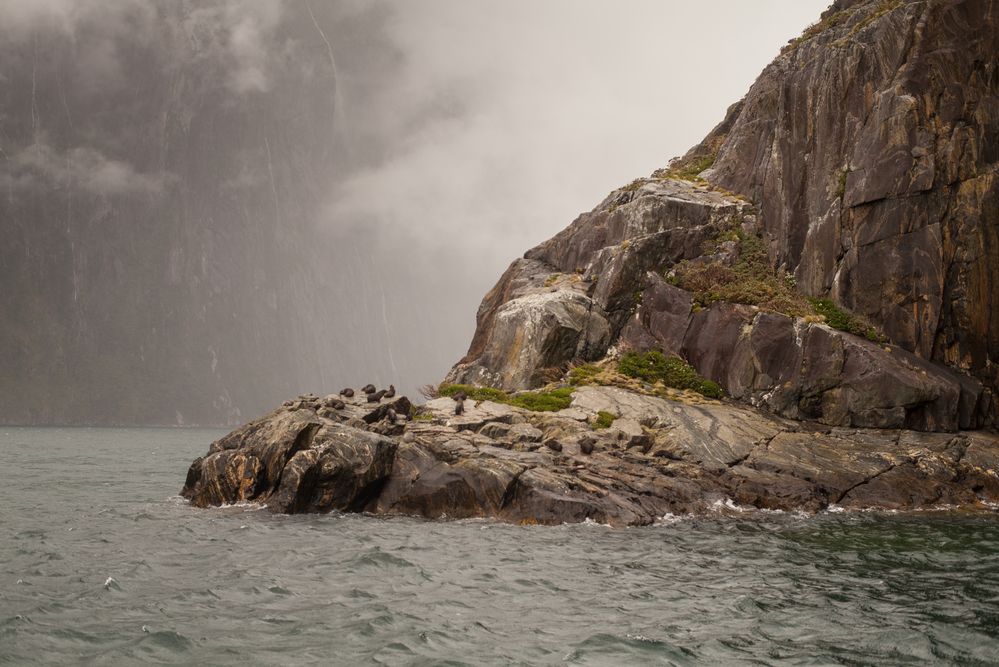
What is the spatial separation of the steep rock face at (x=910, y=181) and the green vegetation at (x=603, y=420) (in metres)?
15.1

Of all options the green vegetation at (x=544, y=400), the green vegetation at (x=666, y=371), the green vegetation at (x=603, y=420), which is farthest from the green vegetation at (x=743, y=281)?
the green vegetation at (x=603, y=420)

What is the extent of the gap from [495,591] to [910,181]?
3295cm

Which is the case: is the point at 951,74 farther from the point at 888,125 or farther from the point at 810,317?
the point at 810,317

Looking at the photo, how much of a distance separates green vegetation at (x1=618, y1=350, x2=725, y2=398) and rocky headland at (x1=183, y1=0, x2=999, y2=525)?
0.39ft

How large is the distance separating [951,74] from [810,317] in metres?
15.1

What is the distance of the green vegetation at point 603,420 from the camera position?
114ft

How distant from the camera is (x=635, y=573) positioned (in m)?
18.7

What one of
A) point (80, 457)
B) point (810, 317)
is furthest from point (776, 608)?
point (80, 457)

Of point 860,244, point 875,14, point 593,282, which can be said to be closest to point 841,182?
point 860,244

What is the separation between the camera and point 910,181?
37688 millimetres

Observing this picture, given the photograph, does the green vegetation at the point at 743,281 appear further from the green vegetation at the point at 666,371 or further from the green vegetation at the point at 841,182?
the green vegetation at the point at 841,182

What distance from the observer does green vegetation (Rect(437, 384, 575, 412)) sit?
36.9 m

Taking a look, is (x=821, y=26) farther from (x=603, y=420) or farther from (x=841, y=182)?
(x=603, y=420)

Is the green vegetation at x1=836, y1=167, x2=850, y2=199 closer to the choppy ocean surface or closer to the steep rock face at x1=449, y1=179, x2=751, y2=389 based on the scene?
the steep rock face at x1=449, y1=179, x2=751, y2=389
